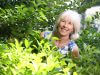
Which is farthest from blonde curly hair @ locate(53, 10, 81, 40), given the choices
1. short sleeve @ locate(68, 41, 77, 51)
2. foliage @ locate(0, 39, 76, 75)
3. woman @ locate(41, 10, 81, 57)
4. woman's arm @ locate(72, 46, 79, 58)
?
foliage @ locate(0, 39, 76, 75)

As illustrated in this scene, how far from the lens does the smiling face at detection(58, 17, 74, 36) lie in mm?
3484

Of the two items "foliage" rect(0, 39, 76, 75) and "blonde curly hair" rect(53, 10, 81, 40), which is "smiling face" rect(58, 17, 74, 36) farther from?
"foliage" rect(0, 39, 76, 75)

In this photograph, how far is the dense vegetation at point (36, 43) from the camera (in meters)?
1.72

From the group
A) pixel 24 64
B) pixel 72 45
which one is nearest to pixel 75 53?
pixel 72 45

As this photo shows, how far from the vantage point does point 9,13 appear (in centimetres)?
298

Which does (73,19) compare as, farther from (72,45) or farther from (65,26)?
(72,45)

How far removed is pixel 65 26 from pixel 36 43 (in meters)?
1.04

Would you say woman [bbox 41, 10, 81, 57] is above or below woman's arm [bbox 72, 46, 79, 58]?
above

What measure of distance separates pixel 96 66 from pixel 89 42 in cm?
128

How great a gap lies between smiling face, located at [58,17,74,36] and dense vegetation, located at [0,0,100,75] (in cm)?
14

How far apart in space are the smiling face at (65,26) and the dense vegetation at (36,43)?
0.45 feet

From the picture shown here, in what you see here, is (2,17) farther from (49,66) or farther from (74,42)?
(49,66)

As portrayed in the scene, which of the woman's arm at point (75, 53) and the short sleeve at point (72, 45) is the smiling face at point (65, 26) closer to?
the short sleeve at point (72, 45)

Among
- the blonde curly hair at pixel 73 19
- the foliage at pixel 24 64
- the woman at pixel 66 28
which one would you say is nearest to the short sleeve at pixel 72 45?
the woman at pixel 66 28
